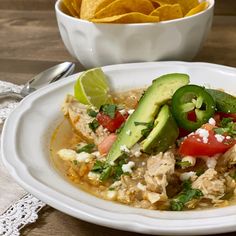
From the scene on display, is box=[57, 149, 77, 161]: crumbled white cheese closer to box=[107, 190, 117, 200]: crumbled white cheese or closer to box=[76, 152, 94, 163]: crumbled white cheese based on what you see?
box=[76, 152, 94, 163]: crumbled white cheese

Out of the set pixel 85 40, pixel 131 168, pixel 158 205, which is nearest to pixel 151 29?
pixel 85 40

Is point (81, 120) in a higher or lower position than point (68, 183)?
lower

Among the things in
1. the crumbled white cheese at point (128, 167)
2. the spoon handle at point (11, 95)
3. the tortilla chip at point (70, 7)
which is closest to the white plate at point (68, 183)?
the crumbled white cheese at point (128, 167)

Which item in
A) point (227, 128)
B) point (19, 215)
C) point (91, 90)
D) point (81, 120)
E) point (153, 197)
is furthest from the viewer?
point (91, 90)

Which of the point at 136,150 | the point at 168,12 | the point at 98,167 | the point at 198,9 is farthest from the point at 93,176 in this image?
the point at 198,9

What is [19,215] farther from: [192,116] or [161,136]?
[192,116]

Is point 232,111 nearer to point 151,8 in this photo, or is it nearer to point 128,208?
point 128,208
